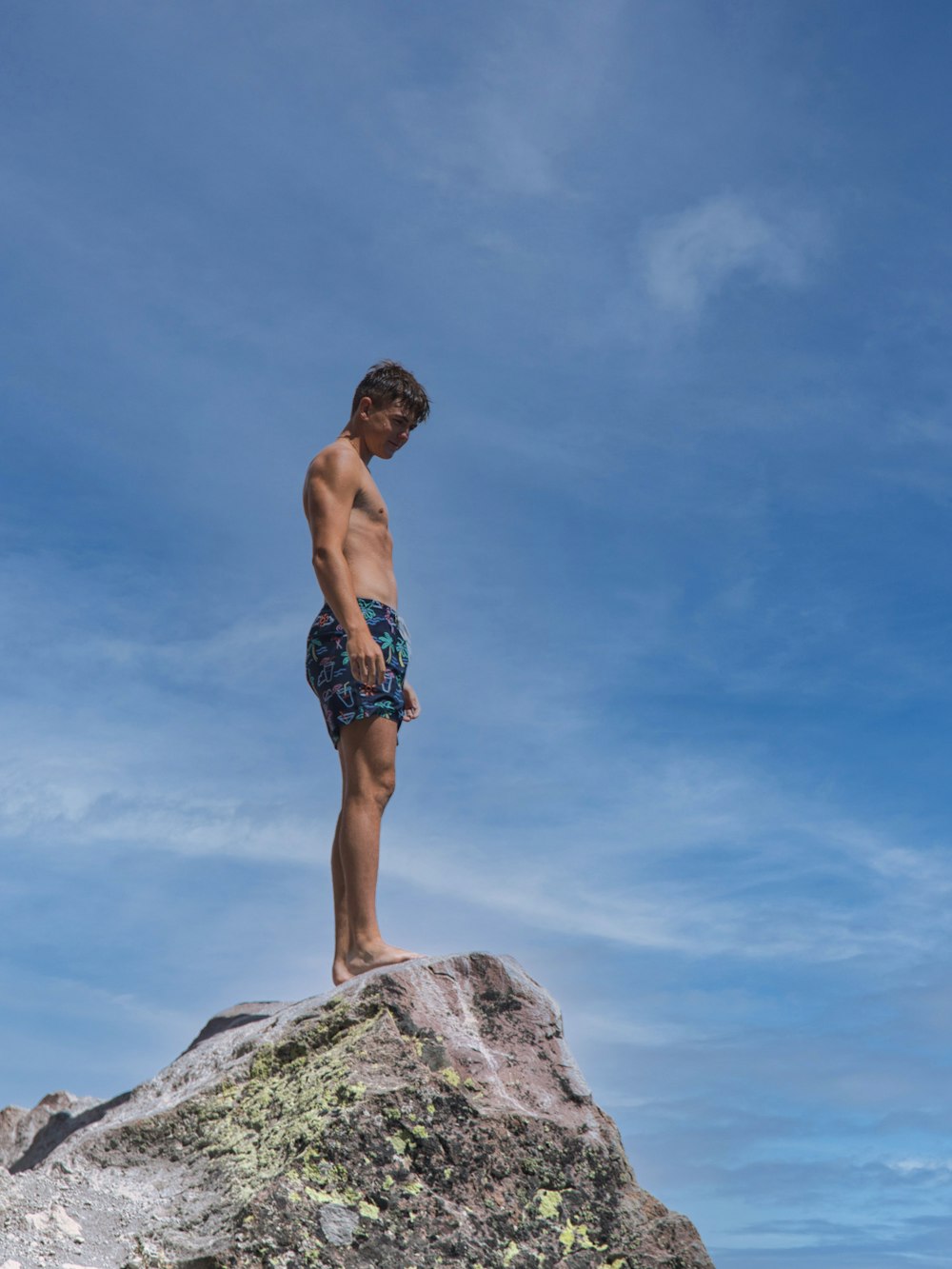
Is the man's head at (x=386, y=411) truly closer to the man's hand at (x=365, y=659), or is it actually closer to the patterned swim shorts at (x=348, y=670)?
the patterned swim shorts at (x=348, y=670)

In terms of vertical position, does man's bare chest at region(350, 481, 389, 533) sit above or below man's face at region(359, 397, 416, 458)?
below

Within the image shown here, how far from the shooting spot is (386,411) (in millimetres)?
6344

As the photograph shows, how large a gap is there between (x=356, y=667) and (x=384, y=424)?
57.8 inches

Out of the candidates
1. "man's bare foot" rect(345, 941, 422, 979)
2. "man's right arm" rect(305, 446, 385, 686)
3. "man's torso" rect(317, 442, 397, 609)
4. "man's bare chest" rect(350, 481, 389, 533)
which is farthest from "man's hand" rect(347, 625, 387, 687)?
"man's bare foot" rect(345, 941, 422, 979)

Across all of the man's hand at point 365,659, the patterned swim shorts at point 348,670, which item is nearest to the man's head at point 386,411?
the patterned swim shorts at point 348,670

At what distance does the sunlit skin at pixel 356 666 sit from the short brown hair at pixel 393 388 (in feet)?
1.15

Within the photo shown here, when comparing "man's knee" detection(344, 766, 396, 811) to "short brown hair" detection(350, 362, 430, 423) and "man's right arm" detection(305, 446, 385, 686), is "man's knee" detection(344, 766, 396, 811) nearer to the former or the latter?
"man's right arm" detection(305, 446, 385, 686)

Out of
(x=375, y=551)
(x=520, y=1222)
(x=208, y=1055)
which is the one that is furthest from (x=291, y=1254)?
(x=375, y=551)

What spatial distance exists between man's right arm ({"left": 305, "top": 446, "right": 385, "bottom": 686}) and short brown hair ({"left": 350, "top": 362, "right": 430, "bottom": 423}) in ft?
1.46

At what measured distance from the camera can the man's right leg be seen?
5.46 m

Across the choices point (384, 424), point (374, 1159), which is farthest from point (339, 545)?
point (374, 1159)

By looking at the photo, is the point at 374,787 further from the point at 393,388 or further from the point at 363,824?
the point at 393,388

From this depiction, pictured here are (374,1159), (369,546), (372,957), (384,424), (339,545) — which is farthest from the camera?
(384,424)

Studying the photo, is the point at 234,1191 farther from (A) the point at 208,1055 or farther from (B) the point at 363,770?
(B) the point at 363,770
